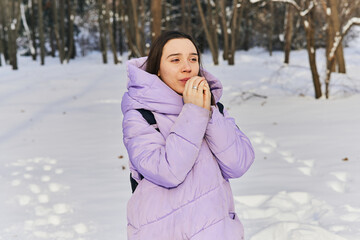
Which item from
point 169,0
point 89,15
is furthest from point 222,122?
point 89,15

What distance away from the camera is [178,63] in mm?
1763

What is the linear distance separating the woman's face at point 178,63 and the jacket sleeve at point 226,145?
0.58ft

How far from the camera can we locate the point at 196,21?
103ft

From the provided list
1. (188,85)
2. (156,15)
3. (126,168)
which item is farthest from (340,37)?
(188,85)

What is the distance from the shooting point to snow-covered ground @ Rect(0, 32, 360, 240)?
408cm

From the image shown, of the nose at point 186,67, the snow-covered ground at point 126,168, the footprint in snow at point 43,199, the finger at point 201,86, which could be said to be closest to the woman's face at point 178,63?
the nose at point 186,67

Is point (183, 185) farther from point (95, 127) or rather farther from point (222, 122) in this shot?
point (95, 127)

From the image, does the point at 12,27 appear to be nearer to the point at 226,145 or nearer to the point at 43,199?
the point at 43,199

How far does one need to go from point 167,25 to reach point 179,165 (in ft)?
82.0

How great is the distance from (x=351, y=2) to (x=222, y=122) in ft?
32.7

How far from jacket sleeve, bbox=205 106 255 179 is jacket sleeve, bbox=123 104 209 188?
5 cm

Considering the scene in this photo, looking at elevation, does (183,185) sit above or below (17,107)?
above

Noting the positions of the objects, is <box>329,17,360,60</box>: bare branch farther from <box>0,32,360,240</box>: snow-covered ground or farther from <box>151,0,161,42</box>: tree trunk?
<box>151,0,161,42</box>: tree trunk

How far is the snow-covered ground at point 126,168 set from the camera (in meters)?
4.08
